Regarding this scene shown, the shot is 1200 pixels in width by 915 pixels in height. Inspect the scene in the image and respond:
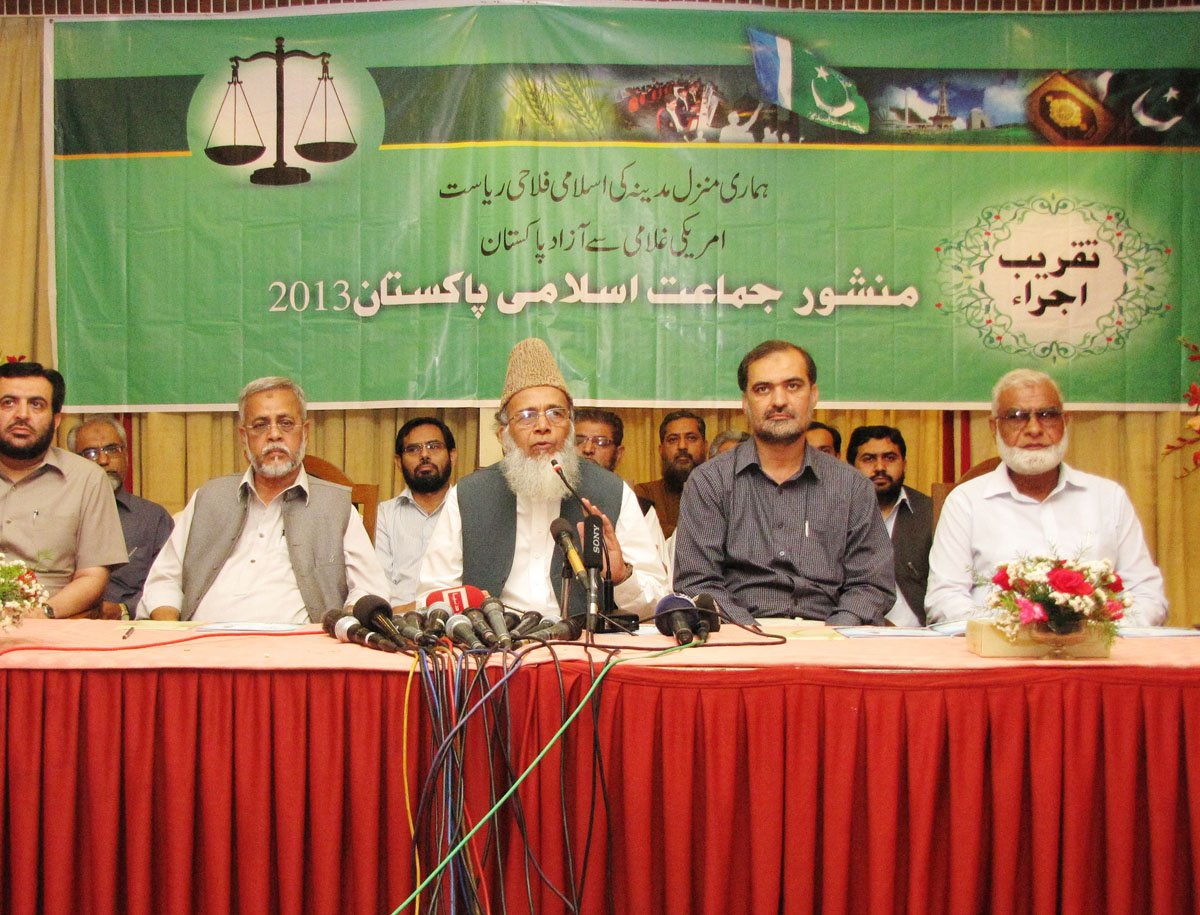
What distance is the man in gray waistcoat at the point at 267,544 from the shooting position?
12.5 feet

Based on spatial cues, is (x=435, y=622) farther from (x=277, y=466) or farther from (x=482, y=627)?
(x=277, y=466)

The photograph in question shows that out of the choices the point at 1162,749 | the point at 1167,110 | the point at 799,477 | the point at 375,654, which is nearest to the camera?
the point at 1162,749

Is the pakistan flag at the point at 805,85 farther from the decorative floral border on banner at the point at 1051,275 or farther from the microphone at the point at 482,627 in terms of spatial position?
the microphone at the point at 482,627

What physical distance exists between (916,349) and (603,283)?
1581mm

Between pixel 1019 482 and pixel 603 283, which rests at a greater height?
pixel 603 283

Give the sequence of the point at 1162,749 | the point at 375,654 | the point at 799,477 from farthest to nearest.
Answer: the point at 799,477
the point at 375,654
the point at 1162,749

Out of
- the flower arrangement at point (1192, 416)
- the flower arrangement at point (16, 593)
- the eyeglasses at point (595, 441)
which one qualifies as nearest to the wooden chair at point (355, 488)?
the eyeglasses at point (595, 441)

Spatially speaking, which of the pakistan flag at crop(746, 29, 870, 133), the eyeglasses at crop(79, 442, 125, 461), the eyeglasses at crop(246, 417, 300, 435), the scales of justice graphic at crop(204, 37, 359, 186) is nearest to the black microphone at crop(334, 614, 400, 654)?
the eyeglasses at crop(246, 417, 300, 435)

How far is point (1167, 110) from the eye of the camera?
5410 millimetres

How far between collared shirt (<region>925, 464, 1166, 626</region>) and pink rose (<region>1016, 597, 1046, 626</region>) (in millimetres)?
1225

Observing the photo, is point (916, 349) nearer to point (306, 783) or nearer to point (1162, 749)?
point (1162, 749)

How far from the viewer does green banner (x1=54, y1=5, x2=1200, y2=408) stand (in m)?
5.45

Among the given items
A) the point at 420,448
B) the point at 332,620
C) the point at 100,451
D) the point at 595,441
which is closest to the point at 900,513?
the point at 595,441

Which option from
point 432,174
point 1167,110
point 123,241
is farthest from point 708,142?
point 123,241
